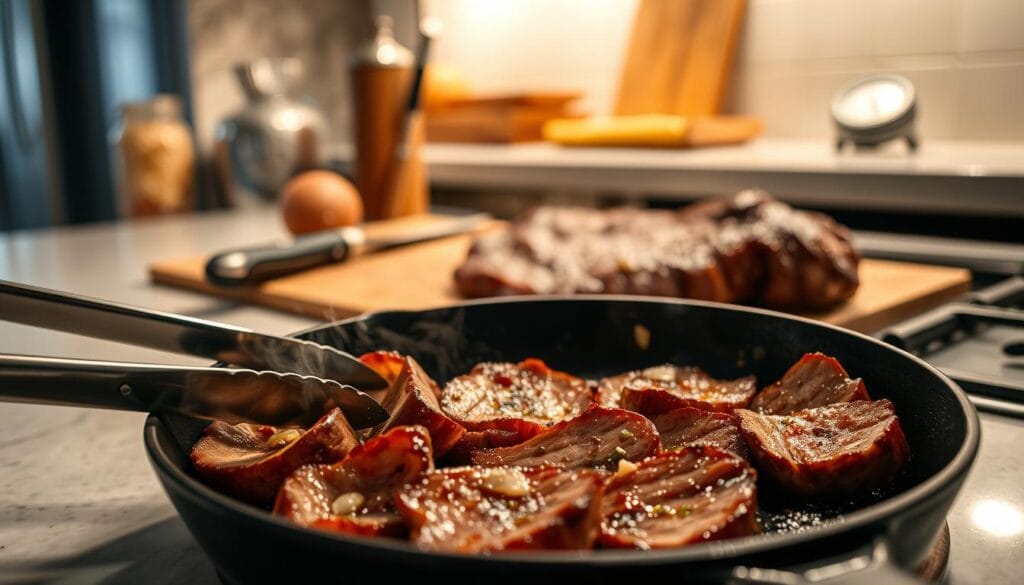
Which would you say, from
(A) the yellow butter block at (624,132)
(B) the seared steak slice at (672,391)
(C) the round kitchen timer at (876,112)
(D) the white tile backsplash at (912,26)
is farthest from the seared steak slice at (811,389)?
(D) the white tile backsplash at (912,26)

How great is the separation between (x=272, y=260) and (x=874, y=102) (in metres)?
1.83

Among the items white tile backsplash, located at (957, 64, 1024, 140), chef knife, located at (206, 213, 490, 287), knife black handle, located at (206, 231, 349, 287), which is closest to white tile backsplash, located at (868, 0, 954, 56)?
white tile backsplash, located at (957, 64, 1024, 140)

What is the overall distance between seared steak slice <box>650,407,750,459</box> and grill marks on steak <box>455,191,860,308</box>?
0.75m

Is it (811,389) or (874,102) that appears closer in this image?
(811,389)

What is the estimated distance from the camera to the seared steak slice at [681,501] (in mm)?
552

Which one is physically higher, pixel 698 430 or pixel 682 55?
pixel 682 55

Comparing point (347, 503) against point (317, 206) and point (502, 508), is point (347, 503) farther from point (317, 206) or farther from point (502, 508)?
point (317, 206)

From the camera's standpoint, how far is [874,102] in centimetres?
263

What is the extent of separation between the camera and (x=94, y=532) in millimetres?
741

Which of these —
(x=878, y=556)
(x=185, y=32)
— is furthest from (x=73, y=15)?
(x=878, y=556)

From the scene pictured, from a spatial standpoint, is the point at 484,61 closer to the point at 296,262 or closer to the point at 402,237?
the point at 402,237

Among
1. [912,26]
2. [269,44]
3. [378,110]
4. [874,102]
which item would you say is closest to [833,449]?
[378,110]

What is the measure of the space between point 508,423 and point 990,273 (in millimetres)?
1443

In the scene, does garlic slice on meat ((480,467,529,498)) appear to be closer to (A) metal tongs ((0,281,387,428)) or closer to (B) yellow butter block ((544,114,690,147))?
(A) metal tongs ((0,281,387,428))
